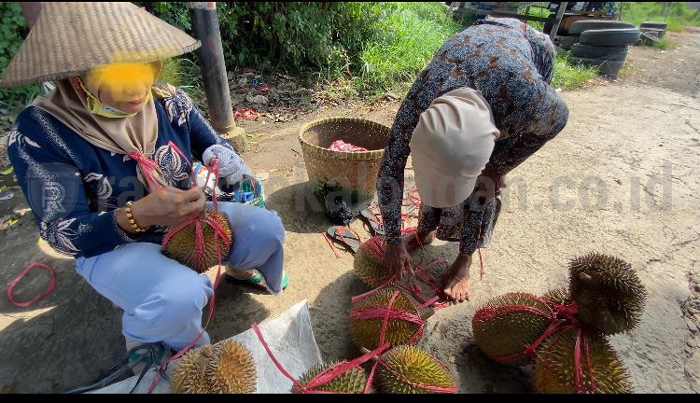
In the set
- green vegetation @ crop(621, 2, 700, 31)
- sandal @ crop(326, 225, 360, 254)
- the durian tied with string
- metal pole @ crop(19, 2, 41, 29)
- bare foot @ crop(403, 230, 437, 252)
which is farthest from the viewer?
green vegetation @ crop(621, 2, 700, 31)

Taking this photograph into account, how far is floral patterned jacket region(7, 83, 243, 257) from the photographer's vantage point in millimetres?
1271

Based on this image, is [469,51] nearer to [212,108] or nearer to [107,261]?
[107,261]

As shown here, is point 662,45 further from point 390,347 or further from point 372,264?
point 390,347

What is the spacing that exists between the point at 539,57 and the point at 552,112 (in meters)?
0.39

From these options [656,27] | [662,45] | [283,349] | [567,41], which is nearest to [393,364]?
[283,349]

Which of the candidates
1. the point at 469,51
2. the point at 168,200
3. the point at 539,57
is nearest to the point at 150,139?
the point at 168,200

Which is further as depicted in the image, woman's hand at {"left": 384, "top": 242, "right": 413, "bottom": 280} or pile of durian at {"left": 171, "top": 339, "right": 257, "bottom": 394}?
woman's hand at {"left": 384, "top": 242, "right": 413, "bottom": 280}

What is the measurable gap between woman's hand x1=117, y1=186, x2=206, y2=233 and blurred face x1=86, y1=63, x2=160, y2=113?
32 cm

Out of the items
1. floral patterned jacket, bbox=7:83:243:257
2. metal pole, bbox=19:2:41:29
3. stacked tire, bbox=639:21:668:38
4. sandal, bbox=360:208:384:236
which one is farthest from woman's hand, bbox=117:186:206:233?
stacked tire, bbox=639:21:668:38

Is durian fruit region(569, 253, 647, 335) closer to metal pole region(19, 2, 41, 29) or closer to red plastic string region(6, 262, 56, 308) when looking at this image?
metal pole region(19, 2, 41, 29)

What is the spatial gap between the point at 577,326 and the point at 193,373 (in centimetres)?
140

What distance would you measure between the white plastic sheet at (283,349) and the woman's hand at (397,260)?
1.59 ft

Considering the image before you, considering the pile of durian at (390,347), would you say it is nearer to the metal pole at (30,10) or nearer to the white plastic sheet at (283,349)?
the white plastic sheet at (283,349)

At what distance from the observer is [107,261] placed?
4.76 ft
